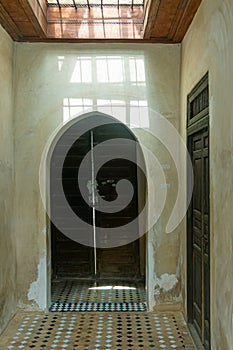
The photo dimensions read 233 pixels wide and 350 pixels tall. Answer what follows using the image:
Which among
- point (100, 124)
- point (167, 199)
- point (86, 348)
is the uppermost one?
point (100, 124)

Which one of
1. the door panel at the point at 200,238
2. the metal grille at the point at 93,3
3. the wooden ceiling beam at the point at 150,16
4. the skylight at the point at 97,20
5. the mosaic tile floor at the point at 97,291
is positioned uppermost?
the metal grille at the point at 93,3

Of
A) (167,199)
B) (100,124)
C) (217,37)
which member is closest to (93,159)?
(100,124)

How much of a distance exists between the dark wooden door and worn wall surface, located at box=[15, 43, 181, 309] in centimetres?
164

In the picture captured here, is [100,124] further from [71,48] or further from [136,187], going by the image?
[71,48]

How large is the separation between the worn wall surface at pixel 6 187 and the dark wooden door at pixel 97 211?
6.21 feet

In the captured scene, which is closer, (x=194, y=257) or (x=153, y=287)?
(x=194, y=257)

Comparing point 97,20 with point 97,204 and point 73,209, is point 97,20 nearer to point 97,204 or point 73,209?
point 97,204

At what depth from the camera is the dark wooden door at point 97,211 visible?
6922mm

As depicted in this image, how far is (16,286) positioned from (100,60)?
2818 millimetres

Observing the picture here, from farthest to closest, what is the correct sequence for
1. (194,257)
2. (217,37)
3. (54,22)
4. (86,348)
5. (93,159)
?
(93,159), (54,22), (194,257), (86,348), (217,37)

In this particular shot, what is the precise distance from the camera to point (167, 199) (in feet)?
17.3

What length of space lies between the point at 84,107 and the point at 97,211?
216 centimetres

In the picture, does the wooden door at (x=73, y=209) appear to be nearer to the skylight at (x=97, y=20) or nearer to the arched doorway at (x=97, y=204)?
the arched doorway at (x=97, y=204)

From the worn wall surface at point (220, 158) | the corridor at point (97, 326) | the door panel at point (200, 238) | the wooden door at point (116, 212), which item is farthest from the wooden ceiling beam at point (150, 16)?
the corridor at point (97, 326)
